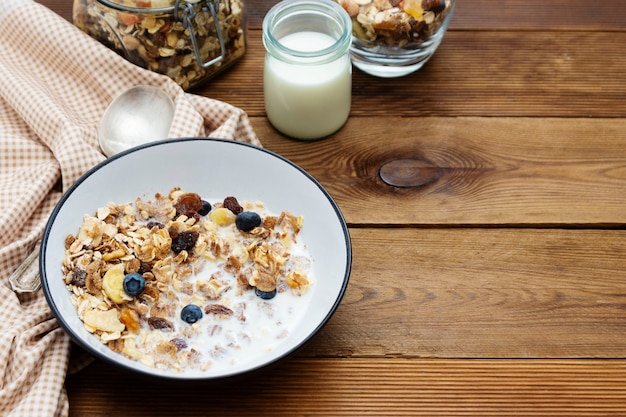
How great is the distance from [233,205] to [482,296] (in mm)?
350

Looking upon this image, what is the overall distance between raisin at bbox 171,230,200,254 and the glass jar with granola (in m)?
0.32

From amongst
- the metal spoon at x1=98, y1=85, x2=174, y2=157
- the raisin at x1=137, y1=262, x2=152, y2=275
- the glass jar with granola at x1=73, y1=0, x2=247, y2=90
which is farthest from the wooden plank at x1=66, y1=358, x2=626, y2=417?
the glass jar with granola at x1=73, y1=0, x2=247, y2=90

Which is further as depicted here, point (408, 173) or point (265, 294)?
point (408, 173)

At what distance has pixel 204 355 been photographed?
91cm

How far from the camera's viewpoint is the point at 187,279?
0.97 meters

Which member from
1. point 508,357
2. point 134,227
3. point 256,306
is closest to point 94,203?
point 134,227

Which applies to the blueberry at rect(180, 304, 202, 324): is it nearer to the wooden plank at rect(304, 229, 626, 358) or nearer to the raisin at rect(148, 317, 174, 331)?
the raisin at rect(148, 317, 174, 331)

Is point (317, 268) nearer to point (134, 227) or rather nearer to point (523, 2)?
point (134, 227)

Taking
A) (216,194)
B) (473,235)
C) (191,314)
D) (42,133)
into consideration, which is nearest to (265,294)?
(191,314)

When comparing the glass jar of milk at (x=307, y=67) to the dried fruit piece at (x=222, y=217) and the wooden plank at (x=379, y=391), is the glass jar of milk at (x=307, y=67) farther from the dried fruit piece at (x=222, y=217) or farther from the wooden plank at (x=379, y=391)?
the wooden plank at (x=379, y=391)

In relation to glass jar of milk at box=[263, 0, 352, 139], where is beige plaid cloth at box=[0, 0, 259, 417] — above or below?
below

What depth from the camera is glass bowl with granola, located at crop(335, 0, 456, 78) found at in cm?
118

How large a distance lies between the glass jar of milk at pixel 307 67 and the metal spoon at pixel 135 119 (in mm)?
159

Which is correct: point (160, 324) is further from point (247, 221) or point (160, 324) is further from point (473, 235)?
point (473, 235)
